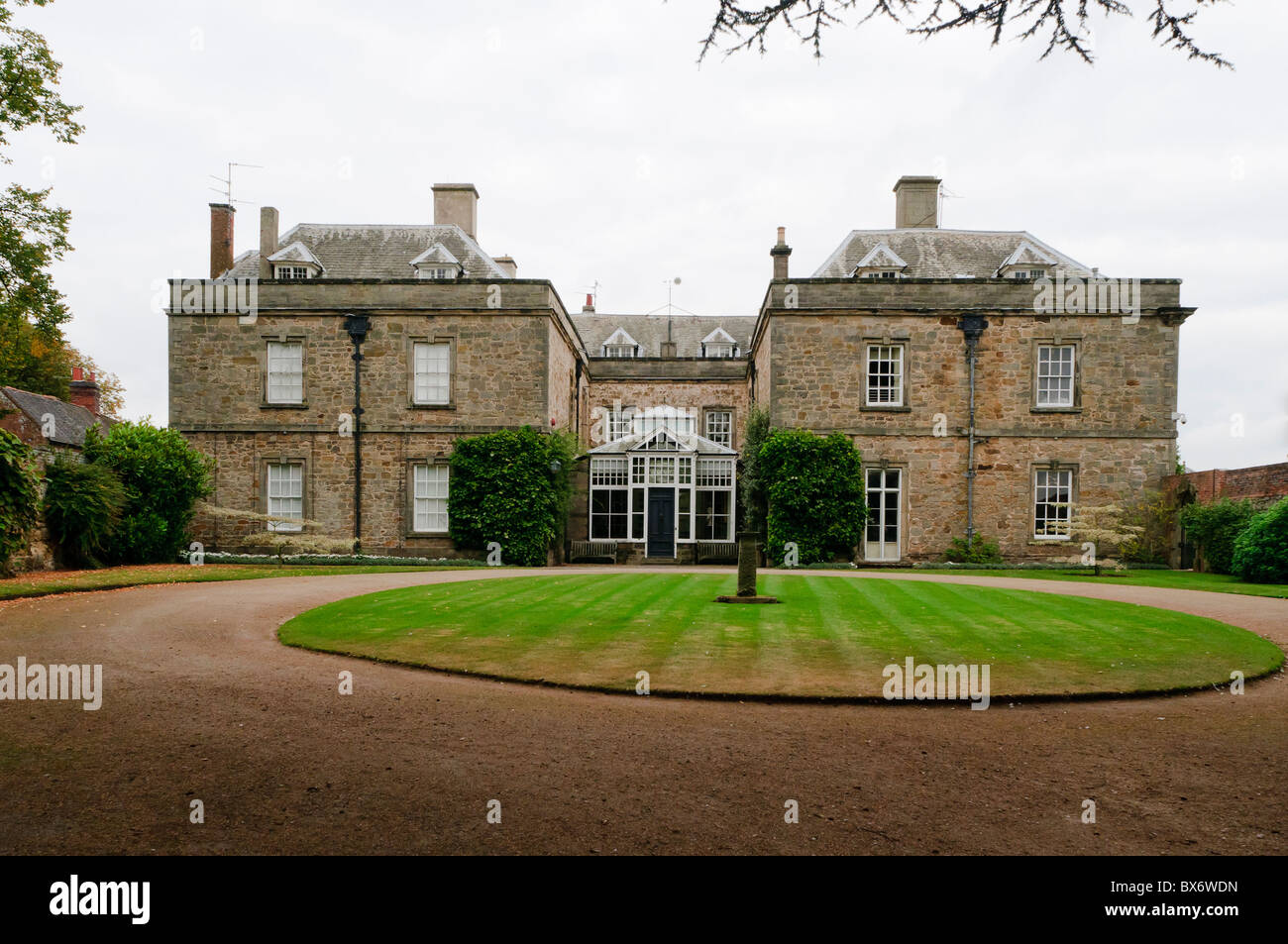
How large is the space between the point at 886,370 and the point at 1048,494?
5895 mm

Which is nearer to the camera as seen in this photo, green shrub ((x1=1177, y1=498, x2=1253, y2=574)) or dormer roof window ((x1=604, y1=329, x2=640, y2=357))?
green shrub ((x1=1177, y1=498, x2=1253, y2=574))

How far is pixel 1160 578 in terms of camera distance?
55.7 feet

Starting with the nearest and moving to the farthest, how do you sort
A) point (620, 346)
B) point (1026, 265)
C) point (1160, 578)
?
1. point (1160, 578)
2. point (1026, 265)
3. point (620, 346)

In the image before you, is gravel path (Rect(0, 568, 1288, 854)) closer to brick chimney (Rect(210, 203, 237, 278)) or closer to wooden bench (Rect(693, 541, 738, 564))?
wooden bench (Rect(693, 541, 738, 564))

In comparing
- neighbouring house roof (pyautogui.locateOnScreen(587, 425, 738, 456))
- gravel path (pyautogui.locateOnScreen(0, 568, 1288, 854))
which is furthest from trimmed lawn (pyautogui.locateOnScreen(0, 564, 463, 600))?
neighbouring house roof (pyautogui.locateOnScreen(587, 425, 738, 456))

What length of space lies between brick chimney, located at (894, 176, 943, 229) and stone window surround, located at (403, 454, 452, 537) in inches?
708

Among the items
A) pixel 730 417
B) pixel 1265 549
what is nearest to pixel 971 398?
pixel 1265 549

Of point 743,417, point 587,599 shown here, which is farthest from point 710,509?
point 587,599

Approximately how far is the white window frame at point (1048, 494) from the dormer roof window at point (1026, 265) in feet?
19.9

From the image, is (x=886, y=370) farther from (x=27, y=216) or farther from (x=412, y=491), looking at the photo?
(x=27, y=216)

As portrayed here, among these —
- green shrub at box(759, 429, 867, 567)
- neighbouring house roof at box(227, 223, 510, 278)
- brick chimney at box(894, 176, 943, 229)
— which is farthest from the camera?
brick chimney at box(894, 176, 943, 229)

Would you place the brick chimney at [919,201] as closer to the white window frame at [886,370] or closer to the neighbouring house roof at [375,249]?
the white window frame at [886,370]

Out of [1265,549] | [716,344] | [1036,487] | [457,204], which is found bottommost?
[1265,549]

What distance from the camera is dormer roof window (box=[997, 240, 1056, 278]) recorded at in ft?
74.0
